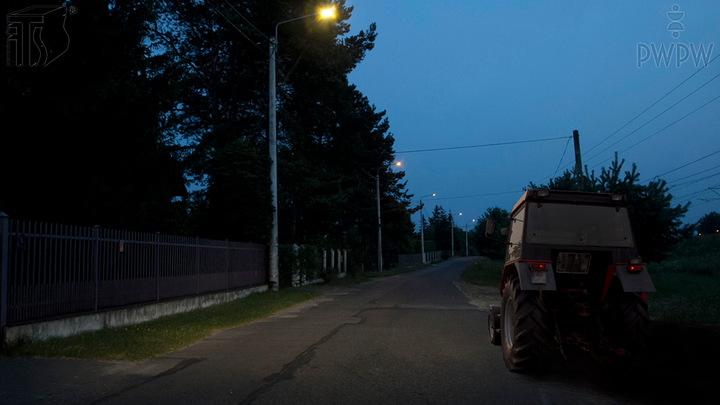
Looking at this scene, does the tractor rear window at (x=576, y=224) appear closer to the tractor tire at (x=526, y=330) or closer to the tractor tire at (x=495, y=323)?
the tractor tire at (x=526, y=330)

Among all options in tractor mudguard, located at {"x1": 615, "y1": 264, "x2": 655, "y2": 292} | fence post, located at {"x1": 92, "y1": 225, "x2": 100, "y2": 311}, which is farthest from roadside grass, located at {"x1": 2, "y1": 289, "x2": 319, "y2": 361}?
tractor mudguard, located at {"x1": 615, "y1": 264, "x2": 655, "y2": 292}

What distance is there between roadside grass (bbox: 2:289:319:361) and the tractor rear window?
6062 millimetres

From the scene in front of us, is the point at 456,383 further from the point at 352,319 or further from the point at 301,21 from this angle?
the point at 301,21

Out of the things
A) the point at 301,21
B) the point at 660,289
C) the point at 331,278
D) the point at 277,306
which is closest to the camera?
the point at 277,306

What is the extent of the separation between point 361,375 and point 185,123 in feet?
87.1

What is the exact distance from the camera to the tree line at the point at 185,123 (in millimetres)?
12531

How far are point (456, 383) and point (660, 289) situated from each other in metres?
17.5

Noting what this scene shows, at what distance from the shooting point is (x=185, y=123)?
30.4 metres

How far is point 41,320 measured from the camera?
345 inches

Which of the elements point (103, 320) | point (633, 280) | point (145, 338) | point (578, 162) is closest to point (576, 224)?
point (633, 280)

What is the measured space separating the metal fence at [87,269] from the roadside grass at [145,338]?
61 centimetres

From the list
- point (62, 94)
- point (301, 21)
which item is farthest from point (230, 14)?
point (62, 94)

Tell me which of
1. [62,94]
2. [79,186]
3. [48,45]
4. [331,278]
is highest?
[48,45]

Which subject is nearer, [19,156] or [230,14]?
[19,156]
